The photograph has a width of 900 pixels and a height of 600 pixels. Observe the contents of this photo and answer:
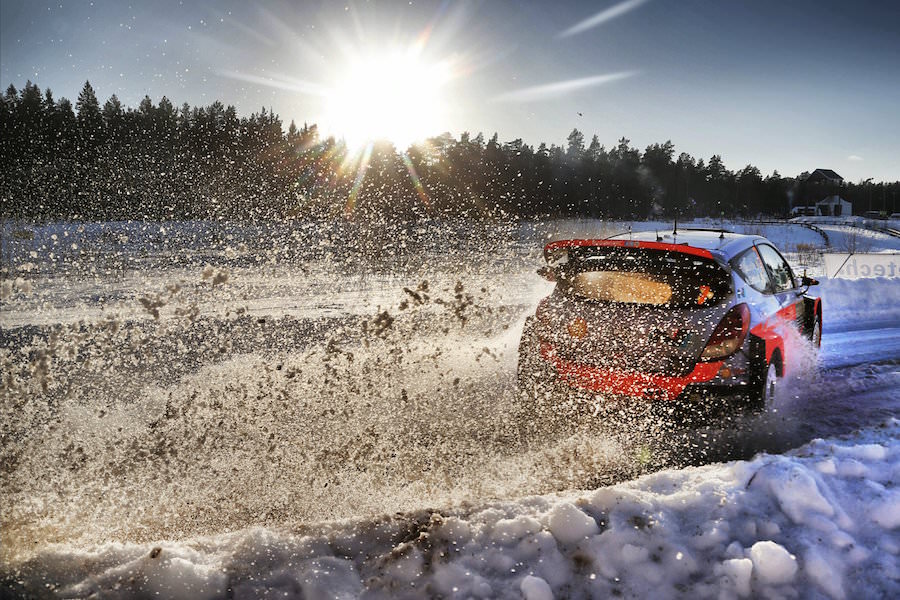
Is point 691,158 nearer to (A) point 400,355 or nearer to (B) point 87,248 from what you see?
(B) point 87,248

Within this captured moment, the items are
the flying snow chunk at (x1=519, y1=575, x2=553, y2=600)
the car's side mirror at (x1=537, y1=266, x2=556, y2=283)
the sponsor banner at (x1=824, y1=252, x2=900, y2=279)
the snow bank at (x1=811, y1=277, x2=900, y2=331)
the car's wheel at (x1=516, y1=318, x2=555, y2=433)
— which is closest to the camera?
the flying snow chunk at (x1=519, y1=575, x2=553, y2=600)

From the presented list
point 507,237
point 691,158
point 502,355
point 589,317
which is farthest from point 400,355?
point 691,158

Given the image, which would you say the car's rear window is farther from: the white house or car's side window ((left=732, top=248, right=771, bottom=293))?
the white house

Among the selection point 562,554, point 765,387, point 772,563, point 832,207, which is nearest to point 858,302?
point 765,387

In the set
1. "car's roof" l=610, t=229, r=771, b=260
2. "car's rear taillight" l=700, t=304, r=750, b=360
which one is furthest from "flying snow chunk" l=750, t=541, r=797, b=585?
"car's roof" l=610, t=229, r=771, b=260

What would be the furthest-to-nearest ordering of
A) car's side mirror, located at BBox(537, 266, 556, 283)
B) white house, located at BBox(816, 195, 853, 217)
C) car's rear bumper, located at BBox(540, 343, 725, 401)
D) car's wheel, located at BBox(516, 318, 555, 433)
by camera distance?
white house, located at BBox(816, 195, 853, 217) < car's side mirror, located at BBox(537, 266, 556, 283) < car's wheel, located at BBox(516, 318, 555, 433) < car's rear bumper, located at BBox(540, 343, 725, 401)

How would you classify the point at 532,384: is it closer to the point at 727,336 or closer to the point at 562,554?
the point at 727,336

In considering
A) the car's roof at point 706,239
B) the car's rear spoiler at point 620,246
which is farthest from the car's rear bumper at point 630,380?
the car's roof at point 706,239

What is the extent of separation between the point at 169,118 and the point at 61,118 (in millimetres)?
8779

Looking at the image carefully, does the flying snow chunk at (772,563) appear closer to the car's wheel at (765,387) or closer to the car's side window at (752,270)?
the car's wheel at (765,387)

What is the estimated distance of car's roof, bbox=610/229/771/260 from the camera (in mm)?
4699

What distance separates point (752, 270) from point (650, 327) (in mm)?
1404

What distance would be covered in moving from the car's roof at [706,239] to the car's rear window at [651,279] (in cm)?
20

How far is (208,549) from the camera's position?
2.79m
